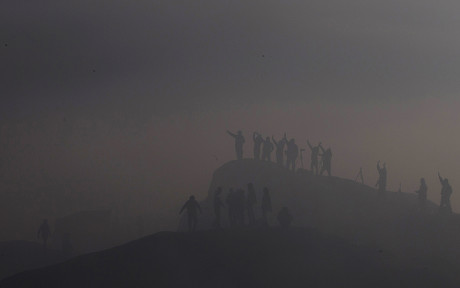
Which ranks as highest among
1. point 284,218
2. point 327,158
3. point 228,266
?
point 327,158

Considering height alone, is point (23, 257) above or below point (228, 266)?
below

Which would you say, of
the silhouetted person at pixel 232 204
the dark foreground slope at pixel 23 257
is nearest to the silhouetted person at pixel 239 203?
the silhouetted person at pixel 232 204

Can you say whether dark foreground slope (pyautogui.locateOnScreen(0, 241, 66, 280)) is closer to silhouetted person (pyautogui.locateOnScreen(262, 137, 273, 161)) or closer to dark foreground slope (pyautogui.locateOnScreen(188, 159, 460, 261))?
dark foreground slope (pyautogui.locateOnScreen(188, 159, 460, 261))

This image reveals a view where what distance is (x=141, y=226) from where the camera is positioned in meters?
67.4

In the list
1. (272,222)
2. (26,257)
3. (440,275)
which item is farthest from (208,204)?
(440,275)

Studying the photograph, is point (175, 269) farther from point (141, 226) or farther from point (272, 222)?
point (141, 226)

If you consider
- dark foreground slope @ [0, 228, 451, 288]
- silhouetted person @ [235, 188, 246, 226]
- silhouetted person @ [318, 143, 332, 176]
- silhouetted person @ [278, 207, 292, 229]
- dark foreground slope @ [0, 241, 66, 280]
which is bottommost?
dark foreground slope @ [0, 241, 66, 280]

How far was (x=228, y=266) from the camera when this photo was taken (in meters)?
34.4

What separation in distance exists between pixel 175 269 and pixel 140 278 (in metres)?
2.09

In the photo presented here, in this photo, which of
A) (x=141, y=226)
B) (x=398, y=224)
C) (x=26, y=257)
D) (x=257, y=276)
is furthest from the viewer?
(x=141, y=226)

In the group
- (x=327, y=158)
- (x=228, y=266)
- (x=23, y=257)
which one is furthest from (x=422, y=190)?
(x=23, y=257)

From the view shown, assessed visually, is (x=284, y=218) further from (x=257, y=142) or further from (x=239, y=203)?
(x=257, y=142)

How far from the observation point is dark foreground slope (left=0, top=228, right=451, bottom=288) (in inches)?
1316

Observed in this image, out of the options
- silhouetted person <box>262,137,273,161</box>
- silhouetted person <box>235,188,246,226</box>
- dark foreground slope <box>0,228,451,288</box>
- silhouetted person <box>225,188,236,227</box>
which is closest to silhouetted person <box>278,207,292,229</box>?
dark foreground slope <box>0,228,451,288</box>
